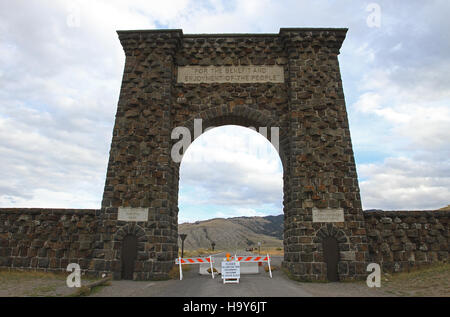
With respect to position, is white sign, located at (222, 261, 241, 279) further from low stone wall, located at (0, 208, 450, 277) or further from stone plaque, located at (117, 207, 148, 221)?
low stone wall, located at (0, 208, 450, 277)

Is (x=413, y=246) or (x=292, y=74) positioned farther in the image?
(x=292, y=74)

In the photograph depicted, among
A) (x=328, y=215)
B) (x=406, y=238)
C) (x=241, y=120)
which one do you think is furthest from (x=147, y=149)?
(x=406, y=238)

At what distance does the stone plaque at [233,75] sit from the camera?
1325cm

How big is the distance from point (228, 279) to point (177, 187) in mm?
4534

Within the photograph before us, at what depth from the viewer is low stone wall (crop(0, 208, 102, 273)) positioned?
11.4 m

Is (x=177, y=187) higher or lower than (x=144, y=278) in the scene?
higher

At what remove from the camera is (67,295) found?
7.42 m

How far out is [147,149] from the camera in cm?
1230

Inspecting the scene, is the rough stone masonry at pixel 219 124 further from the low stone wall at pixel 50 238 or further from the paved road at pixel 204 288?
the paved road at pixel 204 288

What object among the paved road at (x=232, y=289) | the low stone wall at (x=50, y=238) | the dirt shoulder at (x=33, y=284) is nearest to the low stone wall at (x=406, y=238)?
the paved road at (x=232, y=289)

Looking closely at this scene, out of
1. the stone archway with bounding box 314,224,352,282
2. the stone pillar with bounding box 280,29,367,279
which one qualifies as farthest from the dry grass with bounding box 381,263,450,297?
the stone archway with bounding box 314,224,352,282

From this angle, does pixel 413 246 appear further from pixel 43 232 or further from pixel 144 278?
pixel 43 232

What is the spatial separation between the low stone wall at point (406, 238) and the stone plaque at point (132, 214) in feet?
27.4
